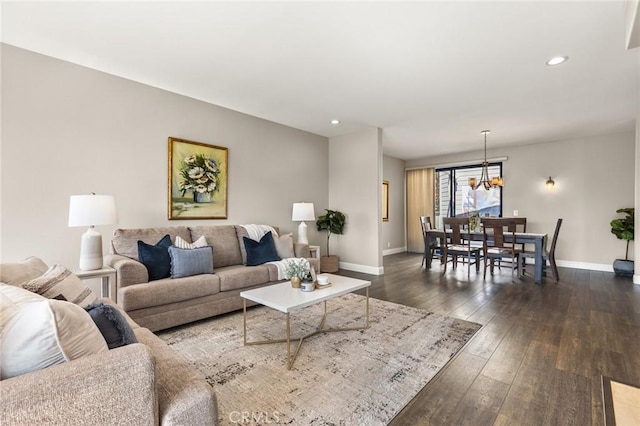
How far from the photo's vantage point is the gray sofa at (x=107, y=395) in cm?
75

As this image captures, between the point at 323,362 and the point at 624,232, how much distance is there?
19.0 feet

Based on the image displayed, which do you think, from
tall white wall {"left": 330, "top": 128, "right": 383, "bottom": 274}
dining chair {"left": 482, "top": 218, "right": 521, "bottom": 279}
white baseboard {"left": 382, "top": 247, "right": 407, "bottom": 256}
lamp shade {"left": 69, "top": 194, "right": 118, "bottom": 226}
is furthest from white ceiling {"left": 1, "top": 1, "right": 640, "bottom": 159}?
white baseboard {"left": 382, "top": 247, "right": 407, "bottom": 256}

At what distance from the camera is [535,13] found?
2.16 meters

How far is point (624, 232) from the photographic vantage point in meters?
4.94

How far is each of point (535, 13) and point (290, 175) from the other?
147 inches

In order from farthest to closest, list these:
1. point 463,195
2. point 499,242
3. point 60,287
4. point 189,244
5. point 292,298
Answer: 1. point 463,195
2. point 499,242
3. point 189,244
4. point 292,298
5. point 60,287

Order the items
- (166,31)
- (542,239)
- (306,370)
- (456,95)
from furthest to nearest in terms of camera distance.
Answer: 1. (542,239)
2. (456,95)
3. (166,31)
4. (306,370)

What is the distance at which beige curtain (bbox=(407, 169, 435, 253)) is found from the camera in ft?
24.9

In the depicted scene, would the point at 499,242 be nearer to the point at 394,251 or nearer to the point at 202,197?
the point at 394,251

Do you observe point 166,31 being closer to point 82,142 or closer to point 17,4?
point 17,4

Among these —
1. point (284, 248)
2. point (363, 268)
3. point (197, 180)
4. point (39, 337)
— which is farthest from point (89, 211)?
point (363, 268)

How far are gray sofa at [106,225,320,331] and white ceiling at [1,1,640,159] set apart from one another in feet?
5.75

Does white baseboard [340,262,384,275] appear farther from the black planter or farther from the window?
the black planter

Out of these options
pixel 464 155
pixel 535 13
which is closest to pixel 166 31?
pixel 535 13
